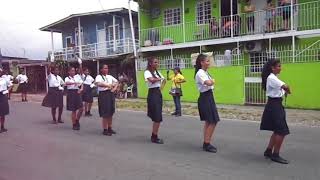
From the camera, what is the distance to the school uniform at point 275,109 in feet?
23.8

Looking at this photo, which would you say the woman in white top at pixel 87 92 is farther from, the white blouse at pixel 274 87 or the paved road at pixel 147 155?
the white blouse at pixel 274 87

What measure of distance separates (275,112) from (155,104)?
2721mm

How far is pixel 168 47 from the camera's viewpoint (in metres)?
24.6

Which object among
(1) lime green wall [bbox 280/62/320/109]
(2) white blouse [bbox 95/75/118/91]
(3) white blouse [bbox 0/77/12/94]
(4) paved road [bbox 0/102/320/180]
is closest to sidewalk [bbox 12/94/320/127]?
(1) lime green wall [bbox 280/62/320/109]

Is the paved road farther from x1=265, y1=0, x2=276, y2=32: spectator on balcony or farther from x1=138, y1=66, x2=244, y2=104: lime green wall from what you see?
x1=265, y1=0, x2=276, y2=32: spectator on balcony

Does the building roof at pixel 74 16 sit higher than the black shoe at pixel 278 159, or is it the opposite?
the building roof at pixel 74 16

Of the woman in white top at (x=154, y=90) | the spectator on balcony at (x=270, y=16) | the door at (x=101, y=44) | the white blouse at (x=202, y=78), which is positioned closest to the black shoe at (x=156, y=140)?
the woman in white top at (x=154, y=90)

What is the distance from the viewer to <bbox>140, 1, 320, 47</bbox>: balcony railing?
2002cm

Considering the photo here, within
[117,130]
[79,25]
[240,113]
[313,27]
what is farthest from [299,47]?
[79,25]

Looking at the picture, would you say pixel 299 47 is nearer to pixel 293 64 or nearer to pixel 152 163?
pixel 293 64

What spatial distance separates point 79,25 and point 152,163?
26.5 metres

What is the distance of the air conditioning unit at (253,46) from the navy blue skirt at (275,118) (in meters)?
14.3

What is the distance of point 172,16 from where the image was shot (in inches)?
1041

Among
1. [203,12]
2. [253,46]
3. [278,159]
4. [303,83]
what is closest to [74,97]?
[278,159]
